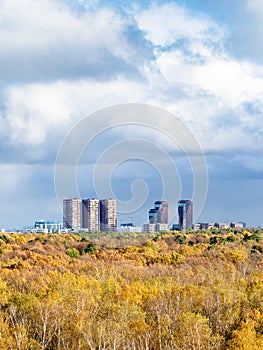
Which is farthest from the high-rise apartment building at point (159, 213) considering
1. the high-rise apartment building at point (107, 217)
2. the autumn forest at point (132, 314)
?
the autumn forest at point (132, 314)

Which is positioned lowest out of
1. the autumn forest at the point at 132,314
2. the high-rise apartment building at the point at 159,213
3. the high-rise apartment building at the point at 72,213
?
the autumn forest at the point at 132,314

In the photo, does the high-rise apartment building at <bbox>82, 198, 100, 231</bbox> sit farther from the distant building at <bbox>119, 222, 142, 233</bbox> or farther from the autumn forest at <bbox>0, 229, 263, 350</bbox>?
the autumn forest at <bbox>0, 229, 263, 350</bbox>

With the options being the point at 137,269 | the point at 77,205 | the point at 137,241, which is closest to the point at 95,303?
the point at 137,269

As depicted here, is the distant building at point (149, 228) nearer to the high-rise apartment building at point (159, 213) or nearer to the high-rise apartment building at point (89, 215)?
the high-rise apartment building at point (159, 213)

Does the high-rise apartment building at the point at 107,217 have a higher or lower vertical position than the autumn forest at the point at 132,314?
higher

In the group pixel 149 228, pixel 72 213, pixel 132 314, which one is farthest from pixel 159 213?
pixel 132 314

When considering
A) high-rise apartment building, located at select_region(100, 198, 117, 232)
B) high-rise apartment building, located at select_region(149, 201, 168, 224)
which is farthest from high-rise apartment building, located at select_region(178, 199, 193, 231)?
high-rise apartment building, located at select_region(100, 198, 117, 232)
